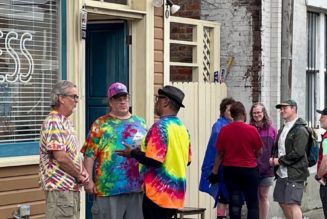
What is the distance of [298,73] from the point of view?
44.3ft

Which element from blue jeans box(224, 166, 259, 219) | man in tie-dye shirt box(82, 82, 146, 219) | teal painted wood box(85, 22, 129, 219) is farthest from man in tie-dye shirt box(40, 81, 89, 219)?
blue jeans box(224, 166, 259, 219)

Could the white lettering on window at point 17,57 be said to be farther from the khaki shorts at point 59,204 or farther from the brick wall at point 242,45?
the brick wall at point 242,45

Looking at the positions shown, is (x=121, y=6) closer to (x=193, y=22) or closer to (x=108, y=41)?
(x=108, y=41)

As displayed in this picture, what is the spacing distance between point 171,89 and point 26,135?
1916 millimetres

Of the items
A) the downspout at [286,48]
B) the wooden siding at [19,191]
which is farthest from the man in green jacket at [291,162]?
the wooden siding at [19,191]

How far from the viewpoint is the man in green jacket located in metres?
10.4

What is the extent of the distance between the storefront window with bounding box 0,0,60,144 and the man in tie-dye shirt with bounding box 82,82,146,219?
3.72 feet

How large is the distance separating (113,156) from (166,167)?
1.84 ft

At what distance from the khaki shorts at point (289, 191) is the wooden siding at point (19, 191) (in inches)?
126

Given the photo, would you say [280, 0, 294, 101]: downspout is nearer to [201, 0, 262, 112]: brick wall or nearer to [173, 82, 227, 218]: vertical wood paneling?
[201, 0, 262, 112]: brick wall

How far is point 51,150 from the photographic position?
24.1 feet

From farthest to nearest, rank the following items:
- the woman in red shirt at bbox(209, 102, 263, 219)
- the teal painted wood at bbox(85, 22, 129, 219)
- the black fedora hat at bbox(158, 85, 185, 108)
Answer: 1. the teal painted wood at bbox(85, 22, 129, 219)
2. the woman in red shirt at bbox(209, 102, 263, 219)
3. the black fedora hat at bbox(158, 85, 185, 108)

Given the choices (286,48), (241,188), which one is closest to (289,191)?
(241,188)

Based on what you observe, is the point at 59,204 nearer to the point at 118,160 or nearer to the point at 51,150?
the point at 51,150
